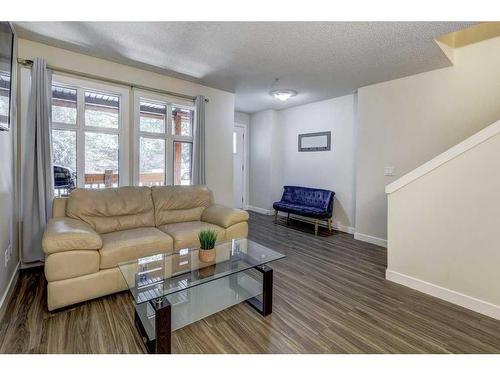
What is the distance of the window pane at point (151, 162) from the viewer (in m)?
3.62

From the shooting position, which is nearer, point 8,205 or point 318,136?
point 8,205

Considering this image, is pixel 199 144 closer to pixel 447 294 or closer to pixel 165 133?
pixel 165 133

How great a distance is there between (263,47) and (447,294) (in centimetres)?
300

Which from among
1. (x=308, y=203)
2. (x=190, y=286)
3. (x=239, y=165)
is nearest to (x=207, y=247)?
(x=190, y=286)

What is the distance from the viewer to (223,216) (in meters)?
3.10

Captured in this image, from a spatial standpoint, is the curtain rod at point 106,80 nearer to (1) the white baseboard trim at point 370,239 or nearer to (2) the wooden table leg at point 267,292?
(2) the wooden table leg at point 267,292

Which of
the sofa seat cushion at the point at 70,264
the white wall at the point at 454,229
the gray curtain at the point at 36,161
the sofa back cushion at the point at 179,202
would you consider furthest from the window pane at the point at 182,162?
the white wall at the point at 454,229

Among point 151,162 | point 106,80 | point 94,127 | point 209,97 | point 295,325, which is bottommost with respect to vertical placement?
point 295,325

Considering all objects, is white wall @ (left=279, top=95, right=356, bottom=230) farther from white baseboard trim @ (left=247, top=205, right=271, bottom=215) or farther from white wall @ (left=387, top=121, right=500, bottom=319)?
white wall @ (left=387, top=121, right=500, bottom=319)

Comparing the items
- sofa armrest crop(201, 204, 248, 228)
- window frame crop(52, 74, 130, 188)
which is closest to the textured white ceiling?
window frame crop(52, 74, 130, 188)

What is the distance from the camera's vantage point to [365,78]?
3.60m

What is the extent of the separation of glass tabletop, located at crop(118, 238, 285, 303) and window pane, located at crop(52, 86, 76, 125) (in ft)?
7.08
